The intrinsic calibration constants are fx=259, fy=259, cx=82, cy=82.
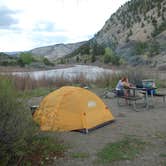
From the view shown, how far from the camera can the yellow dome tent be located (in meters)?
5.62

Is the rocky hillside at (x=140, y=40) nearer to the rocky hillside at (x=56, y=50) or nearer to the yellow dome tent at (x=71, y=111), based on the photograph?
the yellow dome tent at (x=71, y=111)

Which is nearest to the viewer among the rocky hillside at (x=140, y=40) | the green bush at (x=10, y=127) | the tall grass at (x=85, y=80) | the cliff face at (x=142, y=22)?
the green bush at (x=10, y=127)

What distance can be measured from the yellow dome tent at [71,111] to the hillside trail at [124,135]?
201 mm

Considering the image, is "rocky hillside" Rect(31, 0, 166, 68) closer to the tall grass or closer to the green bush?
the tall grass

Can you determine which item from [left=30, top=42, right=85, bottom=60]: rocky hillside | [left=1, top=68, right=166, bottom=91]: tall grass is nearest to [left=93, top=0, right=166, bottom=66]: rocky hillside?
[left=1, top=68, right=166, bottom=91]: tall grass

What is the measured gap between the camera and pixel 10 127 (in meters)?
3.61

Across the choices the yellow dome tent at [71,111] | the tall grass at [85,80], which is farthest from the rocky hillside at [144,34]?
the yellow dome tent at [71,111]

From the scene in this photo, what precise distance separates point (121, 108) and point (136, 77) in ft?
16.2

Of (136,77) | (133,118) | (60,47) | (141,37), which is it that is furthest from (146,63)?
(60,47)

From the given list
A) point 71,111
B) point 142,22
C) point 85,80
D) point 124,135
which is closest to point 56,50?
point 142,22

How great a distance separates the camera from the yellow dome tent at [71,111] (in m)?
5.62

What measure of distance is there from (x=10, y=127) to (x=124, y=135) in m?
2.60

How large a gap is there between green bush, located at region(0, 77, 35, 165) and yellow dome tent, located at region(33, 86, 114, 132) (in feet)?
5.01

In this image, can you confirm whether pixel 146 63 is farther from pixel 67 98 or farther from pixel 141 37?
pixel 67 98
